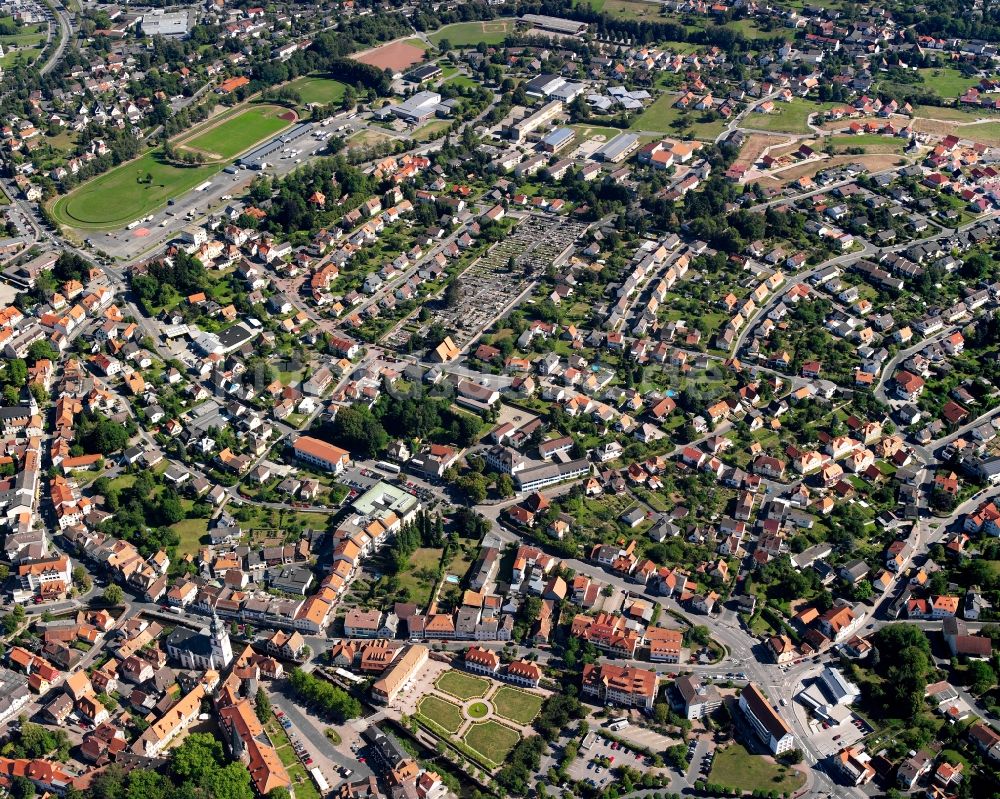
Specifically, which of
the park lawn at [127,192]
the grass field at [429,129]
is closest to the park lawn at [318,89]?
the grass field at [429,129]

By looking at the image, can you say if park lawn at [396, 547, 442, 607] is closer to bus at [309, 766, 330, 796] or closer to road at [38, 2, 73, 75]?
bus at [309, 766, 330, 796]

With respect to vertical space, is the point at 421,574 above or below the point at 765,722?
below

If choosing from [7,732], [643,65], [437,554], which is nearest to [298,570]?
[437,554]

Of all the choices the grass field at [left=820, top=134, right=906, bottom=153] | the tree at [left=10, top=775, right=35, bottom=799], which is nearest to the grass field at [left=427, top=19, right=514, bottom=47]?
the grass field at [left=820, top=134, right=906, bottom=153]

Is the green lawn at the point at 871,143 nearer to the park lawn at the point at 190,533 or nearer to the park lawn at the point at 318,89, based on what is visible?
the park lawn at the point at 318,89

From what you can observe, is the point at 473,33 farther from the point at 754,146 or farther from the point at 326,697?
the point at 326,697

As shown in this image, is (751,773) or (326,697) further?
(326,697)

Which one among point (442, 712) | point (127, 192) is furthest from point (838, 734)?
point (127, 192)
